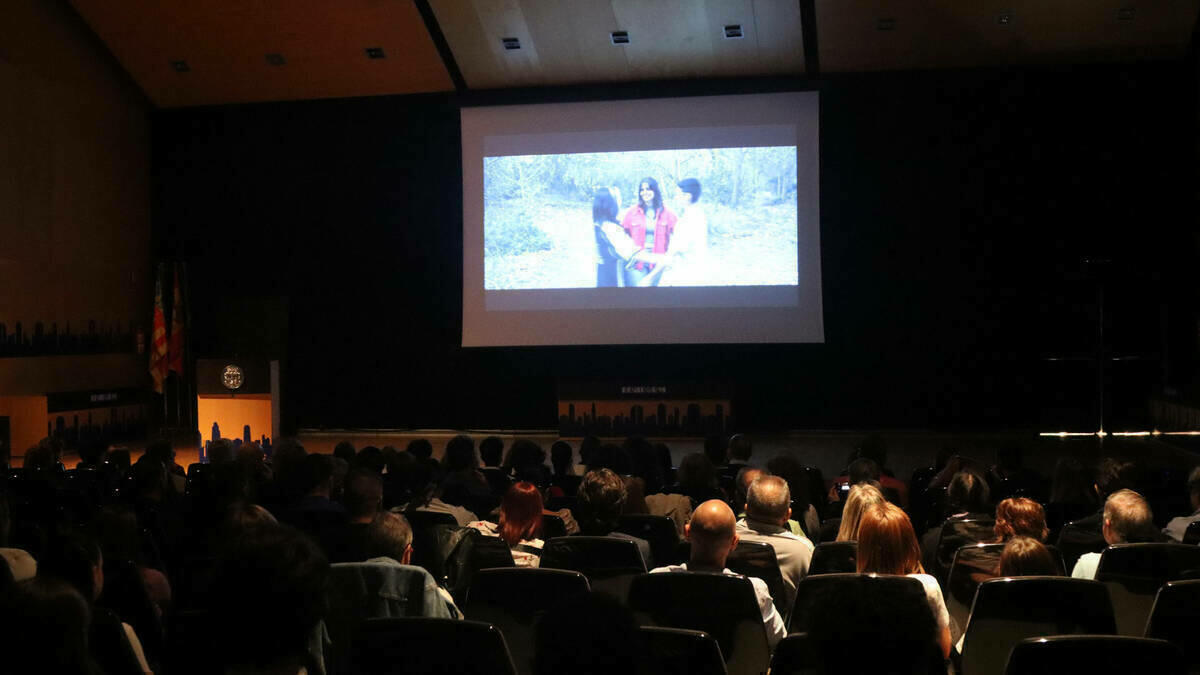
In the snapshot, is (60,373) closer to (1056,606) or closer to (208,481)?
(208,481)

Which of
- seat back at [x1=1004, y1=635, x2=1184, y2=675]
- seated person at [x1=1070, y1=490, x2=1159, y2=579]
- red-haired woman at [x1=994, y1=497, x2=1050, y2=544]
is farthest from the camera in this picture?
red-haired woman at [x1=994, y1=497, x2=1050, y2=544]

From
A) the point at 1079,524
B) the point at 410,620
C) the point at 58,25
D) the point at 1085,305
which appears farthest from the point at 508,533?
the point at 58,25

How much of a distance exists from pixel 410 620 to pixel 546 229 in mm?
9396

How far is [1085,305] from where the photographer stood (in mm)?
10938

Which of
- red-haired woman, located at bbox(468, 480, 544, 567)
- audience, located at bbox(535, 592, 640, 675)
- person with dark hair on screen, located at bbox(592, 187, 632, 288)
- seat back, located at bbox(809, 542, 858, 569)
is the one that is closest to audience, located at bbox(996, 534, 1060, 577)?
seat back, located at bbox(809, 542, 858, 569)

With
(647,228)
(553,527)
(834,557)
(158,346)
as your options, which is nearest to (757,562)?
(834,557)

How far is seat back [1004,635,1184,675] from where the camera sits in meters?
1.85

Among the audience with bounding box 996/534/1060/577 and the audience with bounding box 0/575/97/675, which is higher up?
the audience with bounding box 0/575/97/675

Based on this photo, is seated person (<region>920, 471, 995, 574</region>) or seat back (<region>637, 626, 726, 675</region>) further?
seated person (<region>920, 471, 995, 574</region>)

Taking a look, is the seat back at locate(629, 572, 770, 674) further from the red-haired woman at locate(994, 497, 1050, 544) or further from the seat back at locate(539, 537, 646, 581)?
the red-haired woman at locate(994, 497, 1050, 544)

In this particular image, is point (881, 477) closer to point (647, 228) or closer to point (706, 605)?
point (706, 605)

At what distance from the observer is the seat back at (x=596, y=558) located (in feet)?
10.5

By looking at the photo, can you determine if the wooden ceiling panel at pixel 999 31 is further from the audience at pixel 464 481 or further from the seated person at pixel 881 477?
the audience at pixel 464 481

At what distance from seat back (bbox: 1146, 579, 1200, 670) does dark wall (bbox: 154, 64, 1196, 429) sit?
7837 mm
